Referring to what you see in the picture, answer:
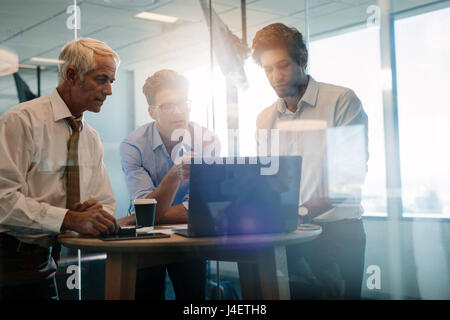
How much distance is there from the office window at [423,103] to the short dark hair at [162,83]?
145 centimetres

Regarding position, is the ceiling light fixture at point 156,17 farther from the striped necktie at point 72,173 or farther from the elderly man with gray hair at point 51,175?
the striped necktie at point 72,173

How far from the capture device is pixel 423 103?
108 inches

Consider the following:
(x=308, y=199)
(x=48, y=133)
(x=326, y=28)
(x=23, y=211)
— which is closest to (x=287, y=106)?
(x=308, y=199)

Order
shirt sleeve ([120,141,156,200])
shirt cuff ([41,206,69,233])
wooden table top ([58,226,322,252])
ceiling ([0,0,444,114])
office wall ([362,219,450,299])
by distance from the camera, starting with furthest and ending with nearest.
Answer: office wall ([362,219,450,299])
ceiling ([0,0,444,114])
shirt sleeve ([120,141,156,200])
shirt cuff ([41,206,69,233])
wooden table top ([58,226,322,252])

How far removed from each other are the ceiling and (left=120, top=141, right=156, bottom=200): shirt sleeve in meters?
0.60

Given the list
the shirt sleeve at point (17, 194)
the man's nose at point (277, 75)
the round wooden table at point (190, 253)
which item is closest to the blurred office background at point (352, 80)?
the man's nose at point (277, 75)

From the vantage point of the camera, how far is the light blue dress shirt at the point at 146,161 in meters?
1.92

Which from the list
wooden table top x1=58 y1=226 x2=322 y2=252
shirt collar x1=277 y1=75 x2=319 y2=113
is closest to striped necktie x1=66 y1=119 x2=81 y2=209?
wooden table top x1=58 y1=226 x2=322 y2=252

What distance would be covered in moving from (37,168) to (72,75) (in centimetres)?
40

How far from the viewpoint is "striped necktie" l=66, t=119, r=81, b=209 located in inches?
63.1

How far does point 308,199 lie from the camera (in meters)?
1.91

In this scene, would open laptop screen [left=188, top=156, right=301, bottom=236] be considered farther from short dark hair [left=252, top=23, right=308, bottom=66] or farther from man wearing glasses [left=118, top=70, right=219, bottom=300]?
short dark hair [left=252, top=23, right=308, bottom=66]
